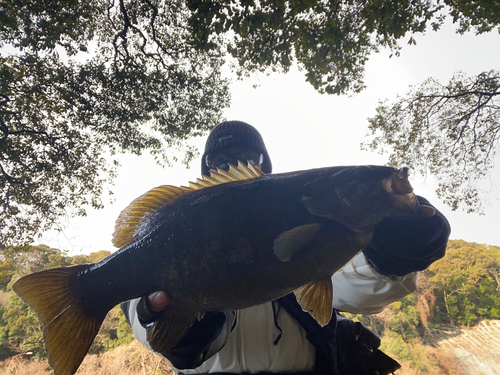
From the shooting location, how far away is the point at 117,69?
794 cm

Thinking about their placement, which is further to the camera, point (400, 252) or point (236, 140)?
point (236, 140)

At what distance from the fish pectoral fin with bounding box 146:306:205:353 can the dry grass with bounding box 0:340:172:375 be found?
12.6 m

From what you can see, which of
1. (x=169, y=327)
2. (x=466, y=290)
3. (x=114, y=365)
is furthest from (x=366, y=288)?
(x=466, y=290)

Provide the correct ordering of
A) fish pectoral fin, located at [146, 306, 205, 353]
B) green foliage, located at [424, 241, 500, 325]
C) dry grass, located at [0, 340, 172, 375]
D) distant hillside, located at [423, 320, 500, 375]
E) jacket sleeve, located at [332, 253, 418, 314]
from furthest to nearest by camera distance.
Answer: green foliage, located at [424, 241, 500, 325] < distant hillside, located at [423, 320, 500, 375] < dry grass, located at [0, 340, 172, 375] < jacket sleeve, located at [332, 253, 418, 314] < fish pectoral fin, located at [146, 306, 205, 353]

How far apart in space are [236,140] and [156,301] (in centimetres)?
305

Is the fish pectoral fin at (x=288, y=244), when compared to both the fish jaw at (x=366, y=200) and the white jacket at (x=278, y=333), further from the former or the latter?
the white jacket at (x=278, y=333)

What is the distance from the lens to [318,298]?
1.41 m

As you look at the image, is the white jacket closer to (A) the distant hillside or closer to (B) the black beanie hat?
(B) the black beanie hat

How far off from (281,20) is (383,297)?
237 inches

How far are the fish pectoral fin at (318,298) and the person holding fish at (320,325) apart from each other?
353 mm

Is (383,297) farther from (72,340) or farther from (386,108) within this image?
(386,108)

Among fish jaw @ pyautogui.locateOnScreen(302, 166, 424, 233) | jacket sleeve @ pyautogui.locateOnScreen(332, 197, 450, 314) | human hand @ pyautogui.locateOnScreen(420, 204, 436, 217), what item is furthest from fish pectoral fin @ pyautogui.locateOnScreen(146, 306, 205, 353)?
human hand @ pyautogui.locateOnScreen(420, 204, 436, 217)

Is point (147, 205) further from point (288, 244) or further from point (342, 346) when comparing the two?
point (342, 346)

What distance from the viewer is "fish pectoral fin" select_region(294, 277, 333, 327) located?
1387 millimetres
